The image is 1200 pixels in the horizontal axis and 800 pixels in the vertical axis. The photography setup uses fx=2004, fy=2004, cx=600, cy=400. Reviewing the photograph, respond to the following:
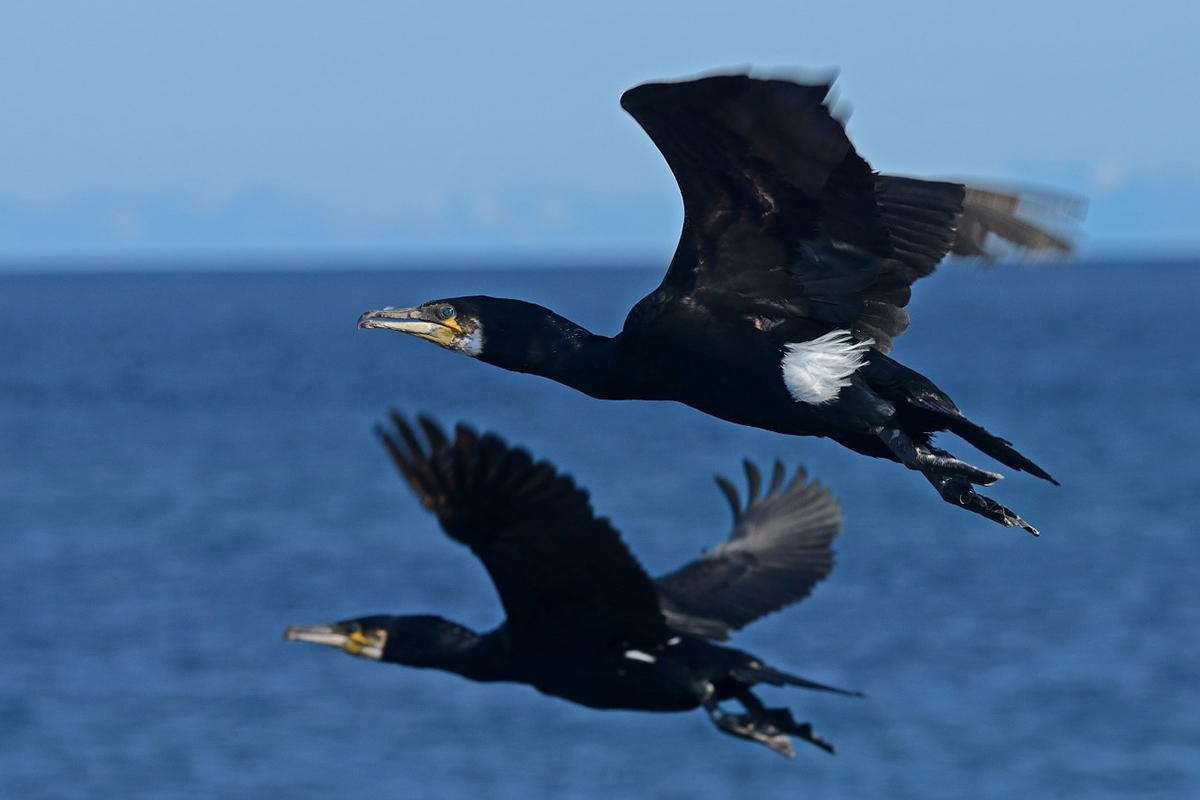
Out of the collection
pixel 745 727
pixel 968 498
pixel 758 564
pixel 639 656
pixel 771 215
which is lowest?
pixel 745 727

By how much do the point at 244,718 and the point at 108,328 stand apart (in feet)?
263

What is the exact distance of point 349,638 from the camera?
9.63 metres

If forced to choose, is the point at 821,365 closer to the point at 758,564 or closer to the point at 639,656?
the point at 639,656

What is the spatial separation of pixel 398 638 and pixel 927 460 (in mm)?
3909

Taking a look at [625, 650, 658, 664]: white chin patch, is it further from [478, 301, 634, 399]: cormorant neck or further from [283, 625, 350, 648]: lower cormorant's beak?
[478, 301, 634, 399]: cormorant neck

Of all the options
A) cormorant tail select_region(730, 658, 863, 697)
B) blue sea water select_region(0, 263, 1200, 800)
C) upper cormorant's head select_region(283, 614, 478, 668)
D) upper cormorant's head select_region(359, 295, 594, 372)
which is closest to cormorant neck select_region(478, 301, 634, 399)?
upper cormorant's head select_region(359, 295, 594, 372)

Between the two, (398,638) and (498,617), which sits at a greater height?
(398,638)

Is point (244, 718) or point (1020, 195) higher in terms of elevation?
point (1020, 195)

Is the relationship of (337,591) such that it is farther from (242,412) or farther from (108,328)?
(108,328)

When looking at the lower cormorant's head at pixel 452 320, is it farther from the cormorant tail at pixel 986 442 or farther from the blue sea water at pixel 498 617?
the blue sea water at pixel 498 617

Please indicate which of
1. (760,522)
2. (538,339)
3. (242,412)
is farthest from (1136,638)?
(242,412)

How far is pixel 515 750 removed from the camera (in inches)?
708

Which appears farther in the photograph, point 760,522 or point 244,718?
point 244,718

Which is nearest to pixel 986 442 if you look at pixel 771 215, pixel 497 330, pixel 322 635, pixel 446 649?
pixel 771 215
